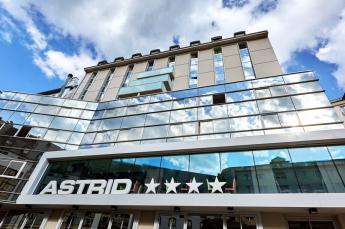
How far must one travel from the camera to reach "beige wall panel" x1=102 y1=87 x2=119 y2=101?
880 inches

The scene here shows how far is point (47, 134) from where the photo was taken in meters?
16.6

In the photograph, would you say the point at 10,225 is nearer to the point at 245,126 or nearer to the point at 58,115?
the point at 58,115

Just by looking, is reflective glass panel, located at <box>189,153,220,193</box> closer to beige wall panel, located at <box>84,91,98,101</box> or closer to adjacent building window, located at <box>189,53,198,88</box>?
adjacent building window, located at <box>189,53,198,88</box>

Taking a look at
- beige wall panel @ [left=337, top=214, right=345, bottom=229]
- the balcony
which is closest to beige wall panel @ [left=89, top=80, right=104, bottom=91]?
the balcony

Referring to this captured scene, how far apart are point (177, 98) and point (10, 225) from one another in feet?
46.1

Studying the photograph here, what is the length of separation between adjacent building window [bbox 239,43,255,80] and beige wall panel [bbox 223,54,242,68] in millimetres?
406

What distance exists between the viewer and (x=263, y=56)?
1983cm

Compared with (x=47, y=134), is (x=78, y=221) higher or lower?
lower

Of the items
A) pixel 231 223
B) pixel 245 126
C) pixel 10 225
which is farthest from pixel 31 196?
pixel 245 126

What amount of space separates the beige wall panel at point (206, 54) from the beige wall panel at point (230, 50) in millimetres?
1421

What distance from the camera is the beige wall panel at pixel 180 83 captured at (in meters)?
20.4

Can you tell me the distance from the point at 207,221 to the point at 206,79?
13.7 m

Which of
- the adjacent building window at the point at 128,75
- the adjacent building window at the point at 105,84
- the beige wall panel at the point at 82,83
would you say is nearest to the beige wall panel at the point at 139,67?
the adjacent building window at the point at 128,75

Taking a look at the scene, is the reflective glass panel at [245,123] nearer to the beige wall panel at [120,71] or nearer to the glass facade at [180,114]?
the glass facade at [180,114]
